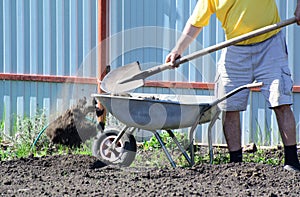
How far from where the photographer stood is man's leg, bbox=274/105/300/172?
6270mm

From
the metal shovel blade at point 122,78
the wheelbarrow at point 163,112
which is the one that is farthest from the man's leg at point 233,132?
the metal shovel blade at point 122,78

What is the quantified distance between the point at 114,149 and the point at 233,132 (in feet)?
3.40

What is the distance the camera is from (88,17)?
852cm

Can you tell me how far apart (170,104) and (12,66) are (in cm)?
308

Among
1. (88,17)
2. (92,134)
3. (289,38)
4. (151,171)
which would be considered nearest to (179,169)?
(151,171)

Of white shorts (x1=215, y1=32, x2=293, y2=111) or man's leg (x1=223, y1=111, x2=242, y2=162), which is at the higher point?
white shorts (x1=215, y1=32, x2=293, y2=111)

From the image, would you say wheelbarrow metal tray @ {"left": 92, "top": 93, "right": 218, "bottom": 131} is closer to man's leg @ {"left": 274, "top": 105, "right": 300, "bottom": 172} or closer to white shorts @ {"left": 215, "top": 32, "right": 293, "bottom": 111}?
white shorts @ {"left": 215, "top": 32, "right": 293, "bottom": 111}

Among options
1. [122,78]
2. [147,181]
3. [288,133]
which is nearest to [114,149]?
[122,78]

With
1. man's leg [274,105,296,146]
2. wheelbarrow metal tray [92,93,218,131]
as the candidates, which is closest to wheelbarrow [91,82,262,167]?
wheelbarrow metal tray [92,93,218,131]

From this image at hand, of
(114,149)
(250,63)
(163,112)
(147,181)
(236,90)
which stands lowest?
(147,181)

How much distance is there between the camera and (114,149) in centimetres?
693

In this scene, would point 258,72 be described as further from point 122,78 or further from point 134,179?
point 134,179

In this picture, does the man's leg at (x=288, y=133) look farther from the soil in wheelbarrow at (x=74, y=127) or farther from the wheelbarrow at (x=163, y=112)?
the soil in wheelbarrow at (x=74, y=127)

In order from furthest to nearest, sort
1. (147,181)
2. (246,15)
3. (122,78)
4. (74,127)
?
1. (74,127)
2. (122,78)
3. (246,15)
4. (147,181)
